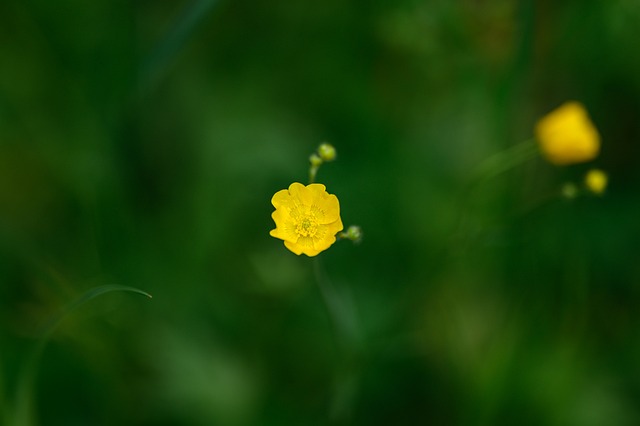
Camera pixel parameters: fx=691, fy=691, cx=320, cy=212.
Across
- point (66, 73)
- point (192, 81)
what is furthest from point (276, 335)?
point (66, 73)

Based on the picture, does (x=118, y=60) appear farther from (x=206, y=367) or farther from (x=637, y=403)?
(x=637, y=403)

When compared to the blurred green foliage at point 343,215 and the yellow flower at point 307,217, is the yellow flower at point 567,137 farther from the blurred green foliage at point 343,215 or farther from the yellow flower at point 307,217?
the yellow flower at point 307,217

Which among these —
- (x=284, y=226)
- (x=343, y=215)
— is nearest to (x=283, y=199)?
(x=284, y=226)

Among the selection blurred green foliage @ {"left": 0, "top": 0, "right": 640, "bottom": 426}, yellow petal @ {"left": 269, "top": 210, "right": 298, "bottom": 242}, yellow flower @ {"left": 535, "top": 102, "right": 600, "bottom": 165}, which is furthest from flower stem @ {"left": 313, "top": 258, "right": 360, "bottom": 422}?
yellow flower @ {"left": 535, "top": 102, "right": 600, "bottom": 165}

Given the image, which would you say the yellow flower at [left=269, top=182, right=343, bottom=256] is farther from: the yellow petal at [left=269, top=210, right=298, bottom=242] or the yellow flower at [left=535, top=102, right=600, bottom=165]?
the yellow flower at [left=535, top=102, right=600, bottom=165]

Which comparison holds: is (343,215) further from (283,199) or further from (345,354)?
(283,199)

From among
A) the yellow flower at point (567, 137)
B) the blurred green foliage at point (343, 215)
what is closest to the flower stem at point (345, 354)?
the blurred green foliage at point (343, 215)
